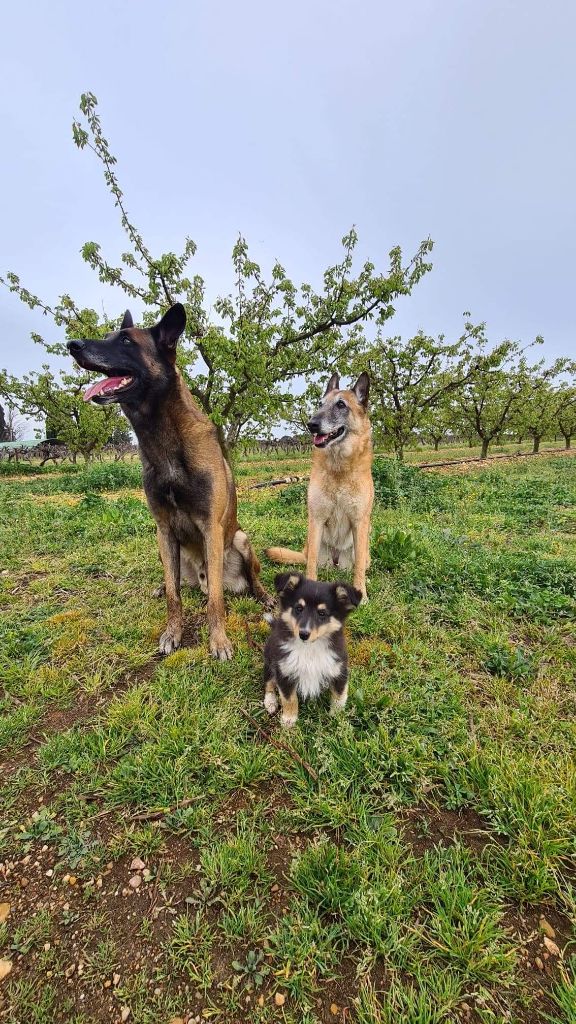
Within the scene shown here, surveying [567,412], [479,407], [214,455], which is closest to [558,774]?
[214,455]

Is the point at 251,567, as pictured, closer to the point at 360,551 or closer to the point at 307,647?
the point at 360,551

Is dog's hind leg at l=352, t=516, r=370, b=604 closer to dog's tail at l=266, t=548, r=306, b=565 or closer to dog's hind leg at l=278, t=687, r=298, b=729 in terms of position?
dog's tail at l=266, t=548, r=306, b=565

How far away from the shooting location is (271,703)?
2.57 m

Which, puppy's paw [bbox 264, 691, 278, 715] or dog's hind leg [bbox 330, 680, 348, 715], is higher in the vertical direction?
dog's hind leg [bbox 330, 680, 348, 715]

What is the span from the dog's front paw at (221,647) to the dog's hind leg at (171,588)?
0.34m

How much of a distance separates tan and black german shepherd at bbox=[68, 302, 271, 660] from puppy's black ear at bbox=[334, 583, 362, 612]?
1110 mm

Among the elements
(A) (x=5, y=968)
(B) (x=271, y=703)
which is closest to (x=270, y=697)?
(B) (x=271, y=703)

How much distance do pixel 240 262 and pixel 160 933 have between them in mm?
11047

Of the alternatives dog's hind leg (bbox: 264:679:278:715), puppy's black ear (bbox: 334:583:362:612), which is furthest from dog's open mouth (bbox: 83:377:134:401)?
dog's hind leg (bbox: 264:679:278:715)

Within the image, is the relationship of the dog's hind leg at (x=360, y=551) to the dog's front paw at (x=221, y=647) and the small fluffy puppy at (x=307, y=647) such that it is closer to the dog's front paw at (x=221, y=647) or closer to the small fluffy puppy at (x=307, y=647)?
the small fluffy puppy at (x=307, y=647)

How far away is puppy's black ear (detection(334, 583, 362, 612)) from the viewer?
2600 mm

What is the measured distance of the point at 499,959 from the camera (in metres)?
1.31

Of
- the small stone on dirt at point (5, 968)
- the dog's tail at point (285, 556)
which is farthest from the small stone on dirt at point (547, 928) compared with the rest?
the dog's tail at point (285, 556)

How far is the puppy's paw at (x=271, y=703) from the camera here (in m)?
2.54
